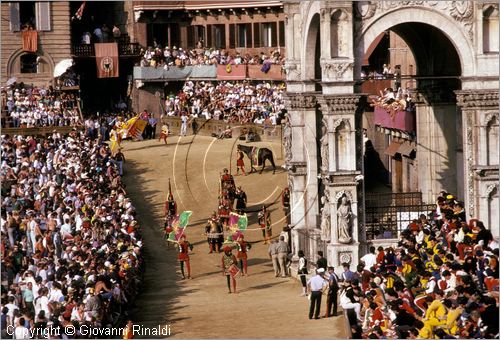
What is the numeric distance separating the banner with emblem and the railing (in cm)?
4250

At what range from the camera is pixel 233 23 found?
9512 centimetres

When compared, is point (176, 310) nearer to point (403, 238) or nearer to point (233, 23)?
point (403, 238)

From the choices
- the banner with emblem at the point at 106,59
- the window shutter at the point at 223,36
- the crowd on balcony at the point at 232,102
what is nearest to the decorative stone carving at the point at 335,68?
the crowd on balcony at the point at 232,102

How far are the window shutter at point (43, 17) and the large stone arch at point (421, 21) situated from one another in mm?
45515

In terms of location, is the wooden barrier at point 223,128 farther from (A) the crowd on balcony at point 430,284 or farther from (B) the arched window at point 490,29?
(A) the crowd on balcony at point 430,284

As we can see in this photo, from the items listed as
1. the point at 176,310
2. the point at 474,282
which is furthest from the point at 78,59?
the point at 474,282

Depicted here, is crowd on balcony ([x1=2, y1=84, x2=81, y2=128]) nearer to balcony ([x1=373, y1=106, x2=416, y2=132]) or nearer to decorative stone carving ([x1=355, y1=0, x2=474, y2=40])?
balcony ([x1=373, y1=106, x2=416, y2=132])

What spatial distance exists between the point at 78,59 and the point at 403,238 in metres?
51.1

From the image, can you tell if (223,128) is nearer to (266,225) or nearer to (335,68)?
(266,225)

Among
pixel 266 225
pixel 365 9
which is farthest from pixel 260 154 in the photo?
pixel 365 9

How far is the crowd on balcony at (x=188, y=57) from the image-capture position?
92188 mm

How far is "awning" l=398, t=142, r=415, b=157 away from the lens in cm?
6147

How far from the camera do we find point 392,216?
50.0 metres

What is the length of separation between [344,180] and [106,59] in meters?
48.2
